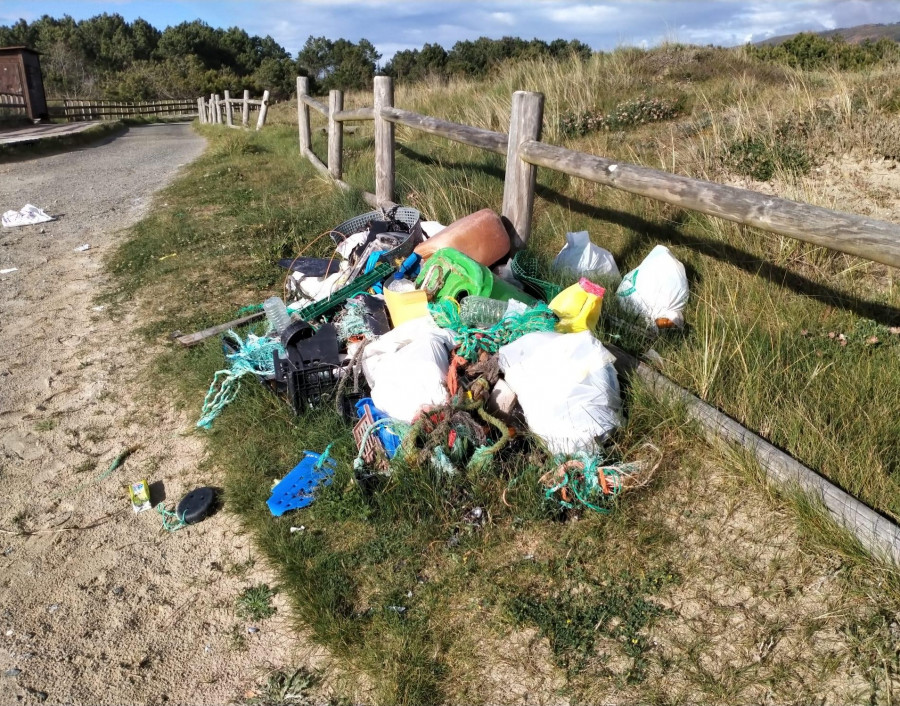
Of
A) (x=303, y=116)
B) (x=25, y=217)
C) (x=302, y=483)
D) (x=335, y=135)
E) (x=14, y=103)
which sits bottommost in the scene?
(x=302, y=483)

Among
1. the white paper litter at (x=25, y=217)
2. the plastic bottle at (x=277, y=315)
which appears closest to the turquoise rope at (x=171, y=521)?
the plastic bottle at (x=277, y=315)

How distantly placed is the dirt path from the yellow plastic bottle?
1938mm

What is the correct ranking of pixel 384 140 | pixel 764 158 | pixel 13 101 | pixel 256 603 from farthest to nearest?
1. pixel 13 101
2. pixel 384 140
3. pixel 764 158
4. pixel 256 603

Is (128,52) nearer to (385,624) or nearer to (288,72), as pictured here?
(288,72)

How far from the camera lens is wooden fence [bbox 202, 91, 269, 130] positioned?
66.0 feet

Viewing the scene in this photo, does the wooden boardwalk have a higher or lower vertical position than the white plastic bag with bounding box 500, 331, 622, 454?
higher

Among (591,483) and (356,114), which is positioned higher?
(356,114)

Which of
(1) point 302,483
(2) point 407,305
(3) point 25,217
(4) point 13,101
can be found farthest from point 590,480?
(4) point 13,101

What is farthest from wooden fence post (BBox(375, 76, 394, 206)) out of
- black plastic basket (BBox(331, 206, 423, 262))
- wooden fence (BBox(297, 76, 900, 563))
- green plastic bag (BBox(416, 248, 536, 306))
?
green plastic bag (BBox(416, 248, 536, 306))

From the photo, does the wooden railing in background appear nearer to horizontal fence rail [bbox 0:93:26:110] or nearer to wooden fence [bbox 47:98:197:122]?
wooden fence [bbox 47:98:197:122]

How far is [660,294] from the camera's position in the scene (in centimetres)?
393

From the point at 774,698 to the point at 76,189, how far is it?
12.6m

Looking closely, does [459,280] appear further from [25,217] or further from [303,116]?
[303,116]

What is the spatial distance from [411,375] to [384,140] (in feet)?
14.5
